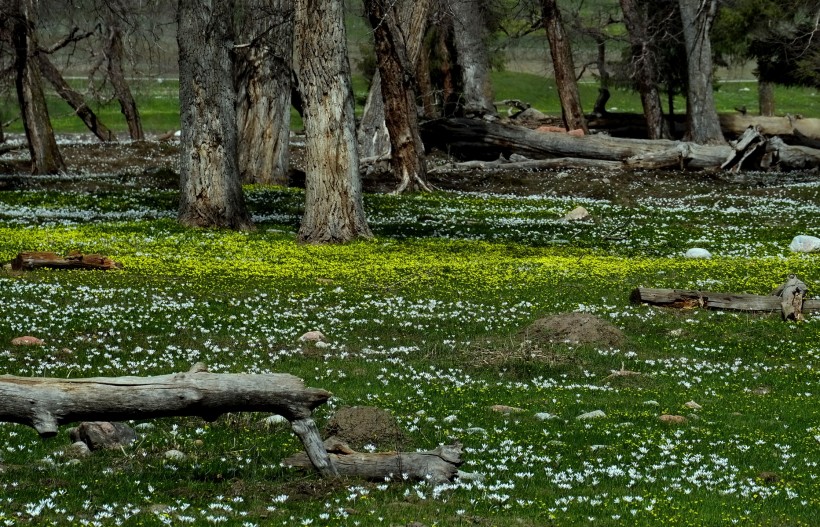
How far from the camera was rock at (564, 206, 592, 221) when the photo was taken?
32531mm

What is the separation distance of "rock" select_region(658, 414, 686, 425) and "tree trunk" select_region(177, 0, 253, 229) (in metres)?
17.7

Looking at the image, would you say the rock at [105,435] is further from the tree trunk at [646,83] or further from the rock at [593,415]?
the tree trunk at [646,83]

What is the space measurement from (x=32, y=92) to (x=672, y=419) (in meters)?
32.5

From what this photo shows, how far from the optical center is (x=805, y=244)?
2666 cm

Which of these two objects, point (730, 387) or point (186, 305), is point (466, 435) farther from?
point (186, 305)

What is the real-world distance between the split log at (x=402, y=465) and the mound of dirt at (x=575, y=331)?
7.40 m

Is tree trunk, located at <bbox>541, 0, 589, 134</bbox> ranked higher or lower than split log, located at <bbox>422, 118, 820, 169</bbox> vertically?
higher

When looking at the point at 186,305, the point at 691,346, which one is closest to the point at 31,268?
the point at 186,305

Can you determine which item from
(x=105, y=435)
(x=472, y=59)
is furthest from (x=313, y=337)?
(x=472, y=59)

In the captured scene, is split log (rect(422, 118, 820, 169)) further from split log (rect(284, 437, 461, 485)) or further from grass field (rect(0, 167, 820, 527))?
split log (rect(284, 437, 461, 485))

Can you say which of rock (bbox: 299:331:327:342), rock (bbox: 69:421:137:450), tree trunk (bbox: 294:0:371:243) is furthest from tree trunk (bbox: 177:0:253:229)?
rock (bbox: 69:421:137:450)

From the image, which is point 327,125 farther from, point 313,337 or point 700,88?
point 700,88

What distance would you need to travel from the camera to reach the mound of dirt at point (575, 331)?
1642 cm

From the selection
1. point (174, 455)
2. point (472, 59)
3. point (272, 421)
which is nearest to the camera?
point (174, 455)
